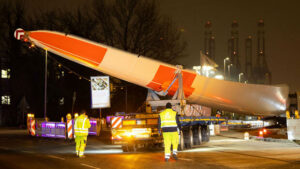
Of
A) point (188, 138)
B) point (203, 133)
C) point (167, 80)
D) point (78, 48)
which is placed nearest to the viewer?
point (78, 48)

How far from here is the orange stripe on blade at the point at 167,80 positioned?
17953 mm

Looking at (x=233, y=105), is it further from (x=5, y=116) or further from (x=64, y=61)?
(x=5, y=116)

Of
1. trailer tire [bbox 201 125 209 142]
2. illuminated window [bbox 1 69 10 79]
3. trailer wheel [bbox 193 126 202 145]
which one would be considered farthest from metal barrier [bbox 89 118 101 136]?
illuminated window [bbox 1 69 10 79]

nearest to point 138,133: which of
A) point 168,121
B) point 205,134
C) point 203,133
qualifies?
point 168,121

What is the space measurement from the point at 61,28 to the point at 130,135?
27749 mm

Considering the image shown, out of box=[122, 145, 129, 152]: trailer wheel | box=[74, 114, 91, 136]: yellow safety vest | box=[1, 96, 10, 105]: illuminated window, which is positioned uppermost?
box=[1, 96, 10, 105]: illuminated window

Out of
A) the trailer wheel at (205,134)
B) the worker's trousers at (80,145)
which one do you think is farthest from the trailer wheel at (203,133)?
the worker's trousers at (80,145)

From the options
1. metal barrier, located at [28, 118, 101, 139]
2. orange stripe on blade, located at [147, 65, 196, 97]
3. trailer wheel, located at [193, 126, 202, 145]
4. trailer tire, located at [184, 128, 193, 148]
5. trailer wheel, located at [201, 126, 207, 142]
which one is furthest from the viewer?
metal barrier, located at [28, 118, 101, 139]

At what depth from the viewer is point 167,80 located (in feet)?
59.8

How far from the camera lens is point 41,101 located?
57062 millimetres

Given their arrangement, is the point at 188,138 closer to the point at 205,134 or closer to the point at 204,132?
the point at 204,132

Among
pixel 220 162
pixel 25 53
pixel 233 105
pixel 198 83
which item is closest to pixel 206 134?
pixel 233 105

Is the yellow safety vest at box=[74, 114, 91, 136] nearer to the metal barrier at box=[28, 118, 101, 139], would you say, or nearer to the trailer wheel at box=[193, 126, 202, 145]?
the trailer wheel at box=[193, 126, 202, 145]

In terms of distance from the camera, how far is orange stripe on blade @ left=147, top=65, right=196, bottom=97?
58.9 feet
